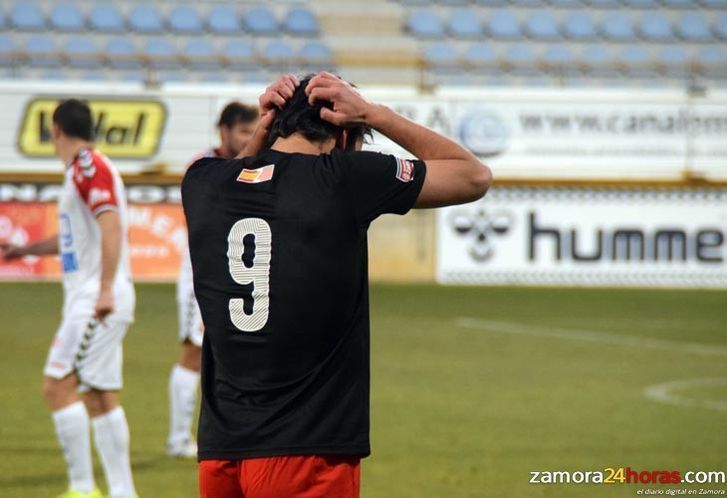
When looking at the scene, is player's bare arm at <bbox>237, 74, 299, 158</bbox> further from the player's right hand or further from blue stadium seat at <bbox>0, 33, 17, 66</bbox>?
blue stadium seat at <bbox>0, 33, 17, 66</bbox>

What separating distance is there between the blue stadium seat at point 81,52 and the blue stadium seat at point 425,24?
6.79 m

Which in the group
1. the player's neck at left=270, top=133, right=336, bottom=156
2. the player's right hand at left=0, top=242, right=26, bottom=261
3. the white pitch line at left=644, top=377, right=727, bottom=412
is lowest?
the white pitch line at left=644, top=377, right=727, bottom=412

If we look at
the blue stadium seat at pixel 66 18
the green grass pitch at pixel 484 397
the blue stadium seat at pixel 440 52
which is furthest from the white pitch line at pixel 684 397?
the blue stadium seat at pixel 66 18

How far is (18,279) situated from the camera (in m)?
20.8

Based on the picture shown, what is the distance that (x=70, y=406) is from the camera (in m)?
6.06

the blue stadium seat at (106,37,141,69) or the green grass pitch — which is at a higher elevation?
the blue stadium seat at (106,37,141,69)

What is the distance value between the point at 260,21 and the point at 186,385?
20215 mm

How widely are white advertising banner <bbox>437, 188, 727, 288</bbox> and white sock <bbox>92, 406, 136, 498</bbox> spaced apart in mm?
15741

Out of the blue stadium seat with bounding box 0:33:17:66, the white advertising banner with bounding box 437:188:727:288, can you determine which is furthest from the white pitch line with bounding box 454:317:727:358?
the blue stadium seat with bounding box 0:33:17:66

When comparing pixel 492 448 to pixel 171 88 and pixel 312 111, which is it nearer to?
pixel 312 111


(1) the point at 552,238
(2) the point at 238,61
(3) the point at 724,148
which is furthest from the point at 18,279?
(3) the point at 724,148

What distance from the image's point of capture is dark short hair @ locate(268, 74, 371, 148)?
3.03 m

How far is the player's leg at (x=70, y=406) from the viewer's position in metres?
6.00

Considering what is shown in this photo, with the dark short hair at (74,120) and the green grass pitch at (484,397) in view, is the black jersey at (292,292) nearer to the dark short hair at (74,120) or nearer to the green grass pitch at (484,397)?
the dark short hair at (74,120)
